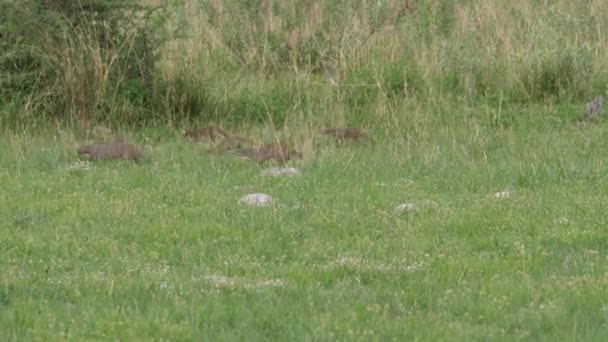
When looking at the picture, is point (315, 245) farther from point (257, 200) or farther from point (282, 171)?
point (282, 171)

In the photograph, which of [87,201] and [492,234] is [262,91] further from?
[492,234]

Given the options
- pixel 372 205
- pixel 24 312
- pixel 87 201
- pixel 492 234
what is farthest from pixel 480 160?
pixel 24 312

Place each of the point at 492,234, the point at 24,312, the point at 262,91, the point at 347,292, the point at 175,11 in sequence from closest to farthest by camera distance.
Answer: the point at 24,312
the point at 347,292
the point at 492,234
the point at 262,91
the point at 175,11

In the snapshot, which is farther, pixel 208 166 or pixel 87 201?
pixel 208 166

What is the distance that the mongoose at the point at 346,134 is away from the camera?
43.8 ft

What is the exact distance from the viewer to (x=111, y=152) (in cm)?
1233

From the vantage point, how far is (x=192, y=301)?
7.03 m

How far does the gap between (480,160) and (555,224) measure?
327 centimetres

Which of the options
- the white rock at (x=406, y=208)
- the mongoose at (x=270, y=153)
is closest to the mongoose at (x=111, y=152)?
the mongoose at (x=270, y=153)

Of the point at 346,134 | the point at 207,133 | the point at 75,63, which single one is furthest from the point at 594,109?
the point at 75,63

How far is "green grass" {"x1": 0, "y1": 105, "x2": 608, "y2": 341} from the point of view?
6.73 m

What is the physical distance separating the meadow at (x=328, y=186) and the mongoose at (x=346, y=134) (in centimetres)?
20

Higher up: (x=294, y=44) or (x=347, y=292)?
(x=347, y=292)

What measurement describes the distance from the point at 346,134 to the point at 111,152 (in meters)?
2.71
